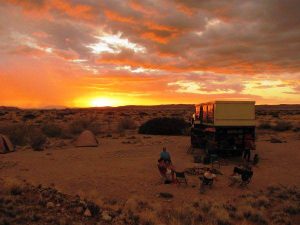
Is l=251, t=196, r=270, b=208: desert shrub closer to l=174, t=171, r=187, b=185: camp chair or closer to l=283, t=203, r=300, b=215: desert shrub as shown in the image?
l=283, t=203, r=300, b=215: desert shrub

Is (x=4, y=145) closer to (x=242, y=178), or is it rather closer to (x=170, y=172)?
(x=170, y=172)

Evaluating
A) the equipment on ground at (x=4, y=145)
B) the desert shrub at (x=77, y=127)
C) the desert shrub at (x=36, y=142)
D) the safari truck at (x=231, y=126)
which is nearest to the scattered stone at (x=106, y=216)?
the safari truck at (x=231, y=126)

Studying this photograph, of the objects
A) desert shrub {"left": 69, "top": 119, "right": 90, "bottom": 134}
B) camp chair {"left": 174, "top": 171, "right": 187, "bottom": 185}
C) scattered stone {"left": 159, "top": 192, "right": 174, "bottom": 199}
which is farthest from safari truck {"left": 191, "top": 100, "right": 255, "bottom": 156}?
desert shrub {"left": 69, "top": 119, "right": 90, "bottom": 134}

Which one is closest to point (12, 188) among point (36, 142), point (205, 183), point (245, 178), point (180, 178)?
point (180, 178)

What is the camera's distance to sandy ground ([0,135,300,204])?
13766 millimetres

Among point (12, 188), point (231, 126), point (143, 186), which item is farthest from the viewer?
point (231, 126)

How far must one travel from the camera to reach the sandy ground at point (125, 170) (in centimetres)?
1377

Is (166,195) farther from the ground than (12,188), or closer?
closer

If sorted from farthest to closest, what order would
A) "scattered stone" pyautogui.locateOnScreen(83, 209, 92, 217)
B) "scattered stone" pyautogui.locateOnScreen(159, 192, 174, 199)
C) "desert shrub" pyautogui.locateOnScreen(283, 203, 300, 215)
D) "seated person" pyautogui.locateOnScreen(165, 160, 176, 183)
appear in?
"seated person" pyautogui.locateOnScreen(165, 160, 176, 183) → "scattered stone" pyautogui.locateOnScreen(159, 192, 174, 199) → "desert shrub" pyautogui.locateOnScreen(283, 203, 300, 215) → "scattered stone" pyautogui.locateOnScreen(83, 209, 92, 217)

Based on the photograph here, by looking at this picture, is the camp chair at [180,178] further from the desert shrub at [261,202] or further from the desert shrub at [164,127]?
the desert shrub at [164,127]

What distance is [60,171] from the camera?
17688 millimetres

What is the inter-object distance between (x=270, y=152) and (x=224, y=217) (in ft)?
47.9

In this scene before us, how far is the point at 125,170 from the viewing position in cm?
1797

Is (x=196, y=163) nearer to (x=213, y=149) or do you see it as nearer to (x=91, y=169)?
(x=213, y=149)
